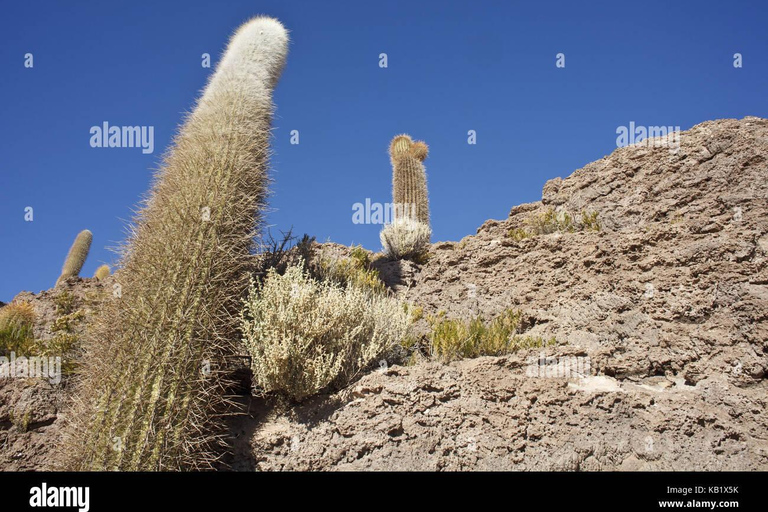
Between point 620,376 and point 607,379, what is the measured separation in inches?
4.7

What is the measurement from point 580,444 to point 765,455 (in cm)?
105

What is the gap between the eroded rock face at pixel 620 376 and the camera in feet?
10.3

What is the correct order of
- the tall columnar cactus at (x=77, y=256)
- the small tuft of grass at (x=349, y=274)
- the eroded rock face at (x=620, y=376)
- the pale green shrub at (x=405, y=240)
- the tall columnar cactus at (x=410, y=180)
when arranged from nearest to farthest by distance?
1. the eroded rock face at (x=620, y=376)
2. the small tuft of grass at (x=349, y=274)
3. the pale green shrub at (x=405, y=240)
4. the tall columnar cactus at (x=410, y=180)
5. the tall columnar cactus at (x=77, y=256)

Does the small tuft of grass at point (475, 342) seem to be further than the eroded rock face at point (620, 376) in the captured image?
Yes

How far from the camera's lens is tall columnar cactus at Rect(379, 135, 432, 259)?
22.4ft

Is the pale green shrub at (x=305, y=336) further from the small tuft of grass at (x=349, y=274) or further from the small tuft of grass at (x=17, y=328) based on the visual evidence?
the small tuft of grass at (x=17, y=328)

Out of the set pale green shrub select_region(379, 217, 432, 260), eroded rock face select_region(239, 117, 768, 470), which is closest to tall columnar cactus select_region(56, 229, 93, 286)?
pale green shrub select_region(379, 217, 432, 260)

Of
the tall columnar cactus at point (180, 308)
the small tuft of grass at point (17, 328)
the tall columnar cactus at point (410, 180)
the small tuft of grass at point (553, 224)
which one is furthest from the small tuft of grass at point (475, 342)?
the small tuft of grass at point (17, 328)

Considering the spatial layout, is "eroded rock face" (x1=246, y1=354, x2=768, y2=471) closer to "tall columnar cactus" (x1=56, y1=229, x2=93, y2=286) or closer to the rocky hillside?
the rocky hillside

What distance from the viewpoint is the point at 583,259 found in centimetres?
479

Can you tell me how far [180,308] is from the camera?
11.0 feet

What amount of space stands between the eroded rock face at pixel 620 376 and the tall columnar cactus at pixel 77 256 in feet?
25.2

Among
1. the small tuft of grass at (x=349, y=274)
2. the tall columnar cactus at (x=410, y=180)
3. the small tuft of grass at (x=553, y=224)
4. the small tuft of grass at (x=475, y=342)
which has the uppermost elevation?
the tall columnar cactus at (x=410, y=180)

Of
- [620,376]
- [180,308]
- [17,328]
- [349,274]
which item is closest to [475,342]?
[620,376]
